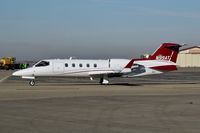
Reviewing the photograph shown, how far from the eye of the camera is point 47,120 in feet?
45.1

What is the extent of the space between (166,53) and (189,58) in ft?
331

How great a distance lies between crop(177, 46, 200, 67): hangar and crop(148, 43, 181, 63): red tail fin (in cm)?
9774

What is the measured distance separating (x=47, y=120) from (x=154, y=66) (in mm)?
27631

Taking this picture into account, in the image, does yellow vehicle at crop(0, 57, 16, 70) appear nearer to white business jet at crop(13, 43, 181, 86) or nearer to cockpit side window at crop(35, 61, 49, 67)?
white business jet at crop(13, 43, 181, 86)

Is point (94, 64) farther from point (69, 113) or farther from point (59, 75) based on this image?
point (69, 113)

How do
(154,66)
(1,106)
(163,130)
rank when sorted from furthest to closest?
(154,66) < (1,106) < (163,130)

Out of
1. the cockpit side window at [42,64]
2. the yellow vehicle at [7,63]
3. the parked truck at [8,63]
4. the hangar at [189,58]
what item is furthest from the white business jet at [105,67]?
the hangar at [189,58]

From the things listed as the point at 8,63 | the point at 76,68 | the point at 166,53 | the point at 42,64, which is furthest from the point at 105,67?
the point at 8,63

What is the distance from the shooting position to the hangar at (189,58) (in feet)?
453

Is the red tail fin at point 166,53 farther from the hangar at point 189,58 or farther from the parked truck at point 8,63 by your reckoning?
the hangar at point 189,58

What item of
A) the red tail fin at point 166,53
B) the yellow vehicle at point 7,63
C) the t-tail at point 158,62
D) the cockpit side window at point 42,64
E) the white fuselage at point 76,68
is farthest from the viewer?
the yellow vehicle at point 7,63

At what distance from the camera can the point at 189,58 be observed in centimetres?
13938

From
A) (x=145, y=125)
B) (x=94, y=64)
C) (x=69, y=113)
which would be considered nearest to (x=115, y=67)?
(x=94, y=64)

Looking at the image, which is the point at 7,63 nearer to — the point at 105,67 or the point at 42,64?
the point at 42,64
